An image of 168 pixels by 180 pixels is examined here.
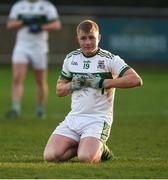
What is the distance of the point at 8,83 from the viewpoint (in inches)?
1016

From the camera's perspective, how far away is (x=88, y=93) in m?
10.9

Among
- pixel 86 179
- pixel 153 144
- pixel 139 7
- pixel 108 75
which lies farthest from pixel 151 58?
pixel 86 179

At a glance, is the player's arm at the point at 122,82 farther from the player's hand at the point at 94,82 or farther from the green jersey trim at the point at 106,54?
the green jersey trim at the point at 106,54

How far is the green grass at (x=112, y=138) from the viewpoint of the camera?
31.3ft

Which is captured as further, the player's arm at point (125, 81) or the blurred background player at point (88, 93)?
the blurred background player at point (88, 93)

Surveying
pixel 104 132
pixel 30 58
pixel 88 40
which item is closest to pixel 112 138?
pixel 104 132

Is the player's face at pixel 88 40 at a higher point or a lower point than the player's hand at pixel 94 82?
higher

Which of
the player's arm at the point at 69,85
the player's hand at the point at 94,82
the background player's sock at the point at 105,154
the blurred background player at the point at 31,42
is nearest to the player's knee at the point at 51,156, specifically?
the background player's sock at the point at 105,154

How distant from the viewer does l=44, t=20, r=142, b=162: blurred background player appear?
10.7 m

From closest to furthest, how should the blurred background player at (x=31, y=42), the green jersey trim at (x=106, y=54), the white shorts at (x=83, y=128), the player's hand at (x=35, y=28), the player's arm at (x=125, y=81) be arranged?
the player's arm at (x=125, y=81)
the white shorts at (x=83, y=128)
the green jersey trim at (x=106, y=54)
the blurred background player at (x=31, y=42)
the player's hand at (x=35, y=28)

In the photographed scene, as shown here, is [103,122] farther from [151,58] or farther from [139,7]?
[139,7]

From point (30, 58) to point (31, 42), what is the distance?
12.4 inches

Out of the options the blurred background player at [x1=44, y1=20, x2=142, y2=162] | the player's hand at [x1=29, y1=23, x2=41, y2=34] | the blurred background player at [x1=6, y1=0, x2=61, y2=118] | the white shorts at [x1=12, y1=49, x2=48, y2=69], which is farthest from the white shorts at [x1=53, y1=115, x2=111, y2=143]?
the player's hand at [x1=29, y1=23, x2=41, y2=34]

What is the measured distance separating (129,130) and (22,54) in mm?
3259
